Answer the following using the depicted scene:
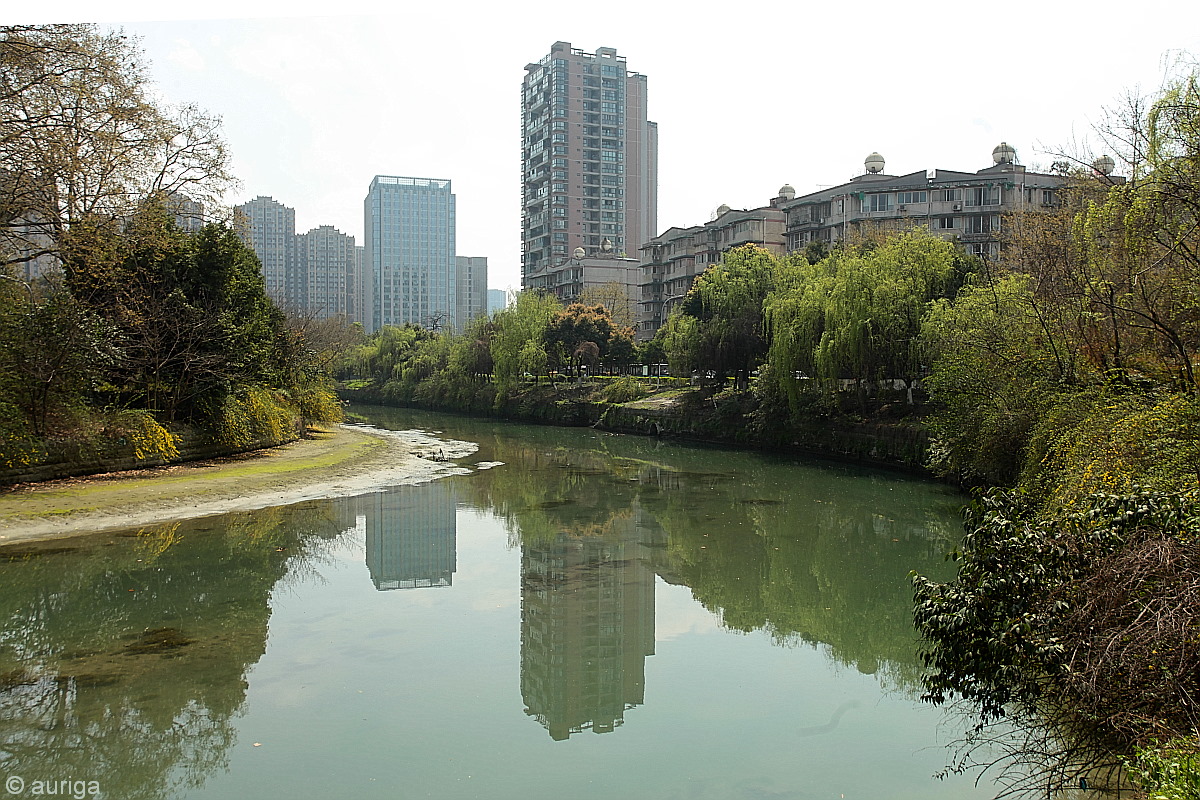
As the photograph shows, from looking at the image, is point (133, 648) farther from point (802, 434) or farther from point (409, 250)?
point (409, 250)

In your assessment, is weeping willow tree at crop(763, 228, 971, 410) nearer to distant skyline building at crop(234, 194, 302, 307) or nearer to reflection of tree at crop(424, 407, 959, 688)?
reflection of tree at crop(424, 407, 959, 688)

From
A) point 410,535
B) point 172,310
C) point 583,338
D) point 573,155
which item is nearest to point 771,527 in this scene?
point 410,535

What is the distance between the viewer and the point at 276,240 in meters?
101

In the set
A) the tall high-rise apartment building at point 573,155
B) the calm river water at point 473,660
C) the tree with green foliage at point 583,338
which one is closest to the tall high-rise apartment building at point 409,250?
the tall high-rise apartment building at point 573,155

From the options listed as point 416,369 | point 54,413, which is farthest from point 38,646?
point 416,369

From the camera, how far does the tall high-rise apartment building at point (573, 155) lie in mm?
87062

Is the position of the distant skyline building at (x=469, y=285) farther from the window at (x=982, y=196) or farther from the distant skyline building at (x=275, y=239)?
the window at (x=982, y=196)

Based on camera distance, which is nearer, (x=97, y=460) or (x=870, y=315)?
(x=97, y=460)

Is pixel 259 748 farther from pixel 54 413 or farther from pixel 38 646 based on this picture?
pixel 54 413

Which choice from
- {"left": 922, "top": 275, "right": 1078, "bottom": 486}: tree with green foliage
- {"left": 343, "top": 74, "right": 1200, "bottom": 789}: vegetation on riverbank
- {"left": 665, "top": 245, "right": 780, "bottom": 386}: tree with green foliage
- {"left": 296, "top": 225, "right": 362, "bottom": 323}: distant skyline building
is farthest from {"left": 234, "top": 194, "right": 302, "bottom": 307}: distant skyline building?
{"left": 922, "top": 275, "right": 1078, "bottom": 486}: tree with green foliage

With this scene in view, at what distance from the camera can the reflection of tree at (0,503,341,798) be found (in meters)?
6.27

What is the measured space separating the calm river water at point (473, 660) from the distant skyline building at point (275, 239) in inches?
3567

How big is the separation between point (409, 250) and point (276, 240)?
34.5 m

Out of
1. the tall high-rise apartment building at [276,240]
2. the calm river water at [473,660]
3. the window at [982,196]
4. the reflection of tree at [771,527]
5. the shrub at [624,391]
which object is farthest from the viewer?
the tall high-rise apartment building at [276,240]
